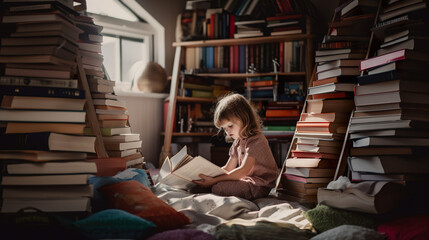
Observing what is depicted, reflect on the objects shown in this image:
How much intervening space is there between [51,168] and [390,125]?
1336 mm

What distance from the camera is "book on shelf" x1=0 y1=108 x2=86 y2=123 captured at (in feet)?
4.28

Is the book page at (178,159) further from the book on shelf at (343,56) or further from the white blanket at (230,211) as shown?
the book on shelf at (343,56)

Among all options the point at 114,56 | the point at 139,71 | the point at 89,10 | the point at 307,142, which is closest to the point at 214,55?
the point at 139,71

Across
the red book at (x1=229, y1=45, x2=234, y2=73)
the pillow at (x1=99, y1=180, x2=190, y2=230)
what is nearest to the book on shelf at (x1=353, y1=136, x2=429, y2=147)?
the pillow at (x1=99, y1=180, x2=190, y2=230)

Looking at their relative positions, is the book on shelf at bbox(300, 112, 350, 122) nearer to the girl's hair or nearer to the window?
the girl's hair

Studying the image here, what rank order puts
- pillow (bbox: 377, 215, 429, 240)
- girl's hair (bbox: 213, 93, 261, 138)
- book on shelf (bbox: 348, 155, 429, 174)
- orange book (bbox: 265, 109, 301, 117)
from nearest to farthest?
pillow (bbox: 377, 215, 429, 240)
book on shelf (bbox: 348, 155, 429, 174)
girl's hair (bbox: 213, 93, 261, 138)
orange book (bbox: 265, 109, 301, 117)

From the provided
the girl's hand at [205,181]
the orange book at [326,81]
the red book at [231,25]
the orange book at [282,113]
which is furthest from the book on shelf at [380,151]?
the red book at [231,25]

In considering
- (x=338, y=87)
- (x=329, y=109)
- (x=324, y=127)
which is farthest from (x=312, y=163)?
(x=338, y=87)

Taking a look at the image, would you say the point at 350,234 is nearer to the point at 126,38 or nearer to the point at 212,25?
the point at 212,25

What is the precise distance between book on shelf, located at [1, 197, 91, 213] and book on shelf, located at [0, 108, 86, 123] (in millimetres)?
280

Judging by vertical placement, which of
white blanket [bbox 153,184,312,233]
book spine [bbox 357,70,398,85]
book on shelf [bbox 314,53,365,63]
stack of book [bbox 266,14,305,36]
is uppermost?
stack of book [bbox 266,14,305,36]

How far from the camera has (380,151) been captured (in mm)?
1571

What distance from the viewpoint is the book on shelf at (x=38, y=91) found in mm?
1307

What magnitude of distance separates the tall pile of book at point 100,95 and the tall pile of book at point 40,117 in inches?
17.1
